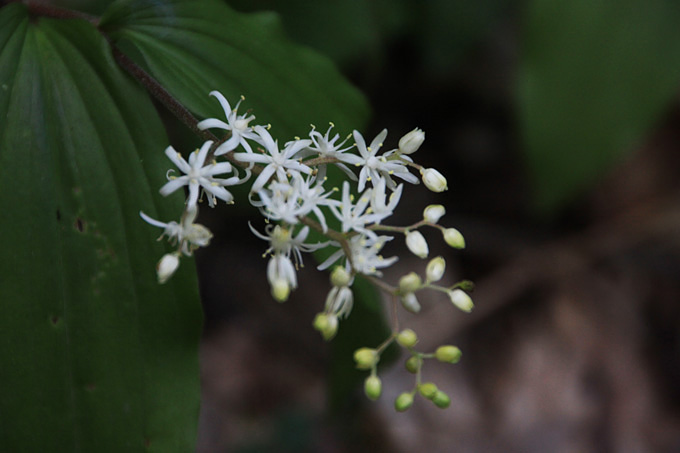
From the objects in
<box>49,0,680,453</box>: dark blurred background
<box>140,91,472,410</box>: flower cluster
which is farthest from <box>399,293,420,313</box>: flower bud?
<box>49,0,680,453</box>: dark blurred background

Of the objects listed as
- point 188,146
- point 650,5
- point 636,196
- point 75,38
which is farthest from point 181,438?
point 636,196

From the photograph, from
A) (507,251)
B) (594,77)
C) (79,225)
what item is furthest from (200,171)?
(507,251)

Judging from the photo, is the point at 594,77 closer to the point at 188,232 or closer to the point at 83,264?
the point at 188,232

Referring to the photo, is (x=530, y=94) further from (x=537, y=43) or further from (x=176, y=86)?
(x=176, y=86)

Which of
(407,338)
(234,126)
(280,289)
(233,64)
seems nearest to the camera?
(280,289)

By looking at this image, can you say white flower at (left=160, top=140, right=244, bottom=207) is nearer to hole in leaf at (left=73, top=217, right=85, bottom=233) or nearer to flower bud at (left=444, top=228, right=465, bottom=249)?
hole in leaf at (left=73, top=217, right=85, bottom=233)

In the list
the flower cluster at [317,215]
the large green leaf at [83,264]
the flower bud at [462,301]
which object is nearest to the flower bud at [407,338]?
the flower cluster at [317,215]
